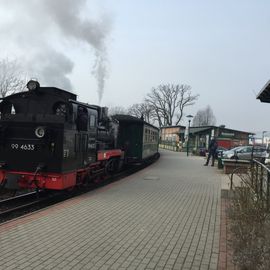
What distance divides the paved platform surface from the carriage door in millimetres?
2533

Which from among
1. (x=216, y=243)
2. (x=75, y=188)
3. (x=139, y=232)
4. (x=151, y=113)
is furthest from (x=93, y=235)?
(x=151, y=113)

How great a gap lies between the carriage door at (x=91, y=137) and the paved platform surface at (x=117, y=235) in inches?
99.7

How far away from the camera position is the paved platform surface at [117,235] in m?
5.82

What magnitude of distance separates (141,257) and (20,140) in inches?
280

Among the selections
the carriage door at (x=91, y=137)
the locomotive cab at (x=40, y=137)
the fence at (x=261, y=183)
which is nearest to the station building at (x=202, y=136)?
the carriage door at (x=91, y=137)

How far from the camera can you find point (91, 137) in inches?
567

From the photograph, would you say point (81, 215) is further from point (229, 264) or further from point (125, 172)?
point (125, 172)

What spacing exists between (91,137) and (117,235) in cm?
731

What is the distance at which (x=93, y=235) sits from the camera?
7.32 m

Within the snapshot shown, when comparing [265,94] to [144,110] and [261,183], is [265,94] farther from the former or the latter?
[144,110]

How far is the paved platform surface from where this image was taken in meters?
5.82

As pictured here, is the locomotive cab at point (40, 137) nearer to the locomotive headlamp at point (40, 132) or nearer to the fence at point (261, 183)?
the locomotive headlamp at point (40, 132)

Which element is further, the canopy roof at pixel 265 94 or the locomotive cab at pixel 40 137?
the locomotive cab at pixel 40 137

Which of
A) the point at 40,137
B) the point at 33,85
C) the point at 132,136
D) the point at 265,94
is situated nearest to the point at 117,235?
the point at 265,94
